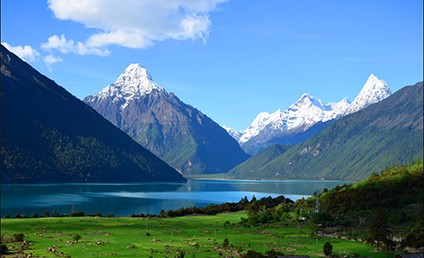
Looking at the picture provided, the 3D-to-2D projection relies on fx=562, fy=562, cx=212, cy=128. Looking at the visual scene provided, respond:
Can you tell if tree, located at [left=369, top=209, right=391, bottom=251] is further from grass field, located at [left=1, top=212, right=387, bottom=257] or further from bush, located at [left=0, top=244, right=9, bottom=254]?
bush, located at [left=0, top=244, right=9, bottom=254]

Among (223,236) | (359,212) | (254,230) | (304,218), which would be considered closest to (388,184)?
(359,212)

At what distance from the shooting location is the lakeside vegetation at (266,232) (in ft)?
234

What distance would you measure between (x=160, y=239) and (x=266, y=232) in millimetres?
21655

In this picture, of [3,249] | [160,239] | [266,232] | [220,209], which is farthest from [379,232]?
[220,209]

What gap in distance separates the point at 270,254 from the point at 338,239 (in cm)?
3068

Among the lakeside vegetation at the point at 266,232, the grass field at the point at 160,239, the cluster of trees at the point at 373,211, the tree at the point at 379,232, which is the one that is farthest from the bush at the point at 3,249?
the tree at the point at 379,232

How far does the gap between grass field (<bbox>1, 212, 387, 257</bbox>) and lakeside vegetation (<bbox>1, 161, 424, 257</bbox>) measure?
0.12 metres

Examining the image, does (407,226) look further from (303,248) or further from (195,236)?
(195,236)

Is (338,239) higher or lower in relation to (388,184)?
lower

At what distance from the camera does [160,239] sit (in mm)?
83750

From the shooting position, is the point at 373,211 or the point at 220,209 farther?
the point at 220,209

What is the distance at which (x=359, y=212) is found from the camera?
118562 millimetres

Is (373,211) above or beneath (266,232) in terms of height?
above

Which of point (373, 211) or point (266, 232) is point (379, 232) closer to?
point (266, 232)
